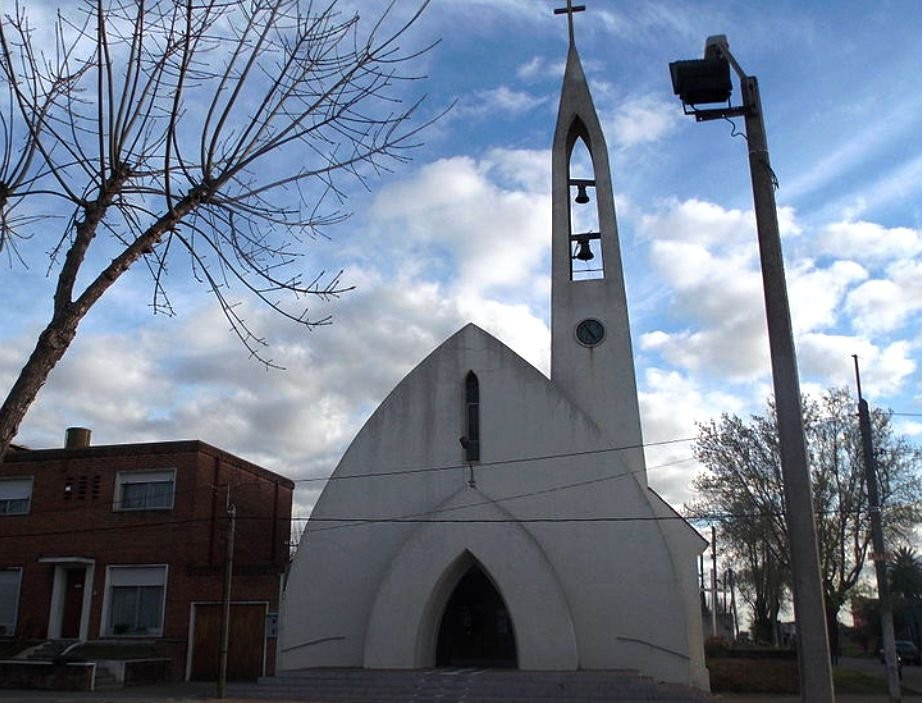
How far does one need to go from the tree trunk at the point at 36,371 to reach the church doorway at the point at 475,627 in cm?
1841

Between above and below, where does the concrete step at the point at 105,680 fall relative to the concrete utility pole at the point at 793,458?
below

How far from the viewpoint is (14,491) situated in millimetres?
32094

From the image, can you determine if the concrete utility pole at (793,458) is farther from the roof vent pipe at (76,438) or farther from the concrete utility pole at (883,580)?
the roof vent pipe at (76,438)

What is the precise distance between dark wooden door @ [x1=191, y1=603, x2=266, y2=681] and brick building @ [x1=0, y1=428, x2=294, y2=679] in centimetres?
3

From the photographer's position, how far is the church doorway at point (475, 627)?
24.8 metres

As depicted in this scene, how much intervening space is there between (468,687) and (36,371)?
1464cm

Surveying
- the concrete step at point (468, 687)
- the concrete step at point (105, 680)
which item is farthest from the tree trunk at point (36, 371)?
the concrete step at point (105, 680)

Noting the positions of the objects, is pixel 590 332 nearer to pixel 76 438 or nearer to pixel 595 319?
pixel 595 319

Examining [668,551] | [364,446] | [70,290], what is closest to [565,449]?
[668,551]

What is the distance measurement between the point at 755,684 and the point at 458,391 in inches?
506

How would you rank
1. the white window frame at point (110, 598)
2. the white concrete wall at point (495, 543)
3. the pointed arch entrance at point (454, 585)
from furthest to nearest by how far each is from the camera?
the white window frame at point (110, 598) → the white concrete wall at point (495, 543) → the pointed arch entrance at point (454, 585)

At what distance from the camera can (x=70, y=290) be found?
7.54 metres

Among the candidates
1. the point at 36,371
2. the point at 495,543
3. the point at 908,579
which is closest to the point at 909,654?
the point at 908,579

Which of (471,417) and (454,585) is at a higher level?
(471,417)
